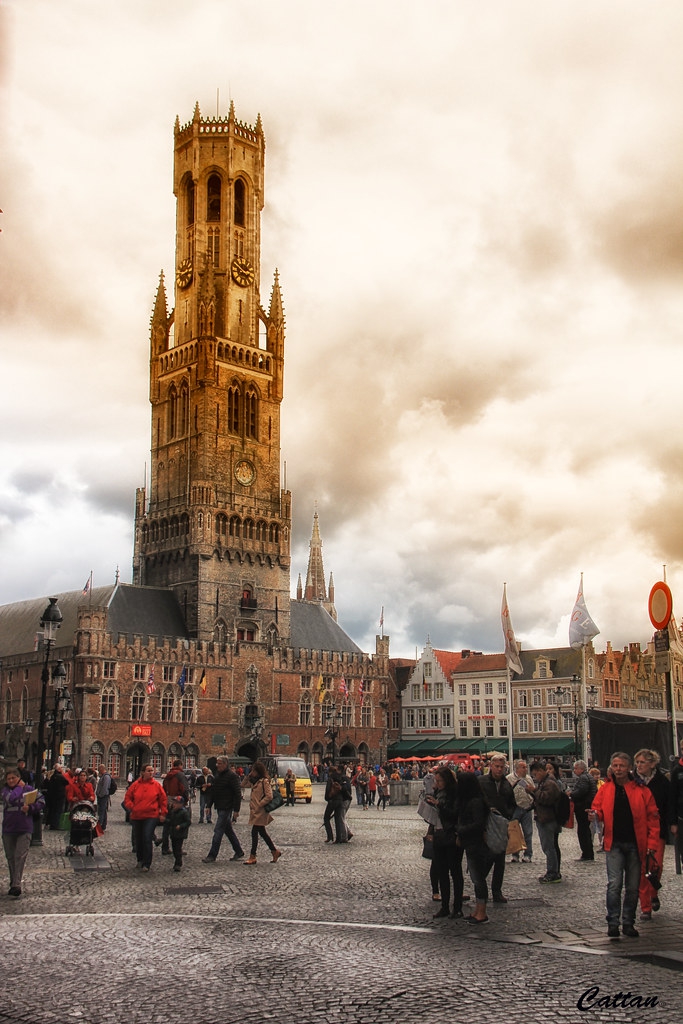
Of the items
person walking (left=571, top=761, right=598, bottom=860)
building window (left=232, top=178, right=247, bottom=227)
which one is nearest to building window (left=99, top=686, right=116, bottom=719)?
building window (left=232, top=178, right=247, bottom=227)

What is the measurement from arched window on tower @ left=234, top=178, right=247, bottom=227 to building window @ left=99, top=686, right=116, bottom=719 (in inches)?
1583

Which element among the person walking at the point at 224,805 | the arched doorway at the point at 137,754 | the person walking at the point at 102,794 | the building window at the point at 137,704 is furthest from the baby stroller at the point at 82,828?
the building window at the point at 137,704

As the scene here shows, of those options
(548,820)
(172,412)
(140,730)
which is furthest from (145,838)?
(172,412)

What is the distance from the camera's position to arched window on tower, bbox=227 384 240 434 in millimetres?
84750

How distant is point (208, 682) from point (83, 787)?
5364cm

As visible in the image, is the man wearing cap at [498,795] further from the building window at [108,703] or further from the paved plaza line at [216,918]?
the building window at [108,703]

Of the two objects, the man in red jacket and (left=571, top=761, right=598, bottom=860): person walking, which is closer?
the man in red jacket

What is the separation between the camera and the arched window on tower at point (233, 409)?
278 feet

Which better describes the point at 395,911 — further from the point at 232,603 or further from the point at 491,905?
the point at 232,603

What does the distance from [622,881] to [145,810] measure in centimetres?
895

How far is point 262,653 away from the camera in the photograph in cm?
8200

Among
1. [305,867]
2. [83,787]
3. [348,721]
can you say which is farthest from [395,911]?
[348,721]

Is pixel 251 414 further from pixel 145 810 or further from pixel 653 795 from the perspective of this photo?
pixel 653 795

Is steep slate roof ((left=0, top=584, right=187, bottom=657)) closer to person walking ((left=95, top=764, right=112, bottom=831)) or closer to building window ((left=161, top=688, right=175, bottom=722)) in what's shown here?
building window ((left=161, top=688, right=175, bottom=722))
